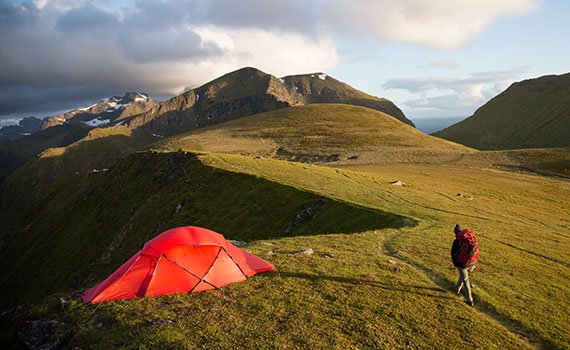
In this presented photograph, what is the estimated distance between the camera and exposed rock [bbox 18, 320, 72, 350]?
47.2 ft

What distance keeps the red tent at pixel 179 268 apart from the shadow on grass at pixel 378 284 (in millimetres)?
1858

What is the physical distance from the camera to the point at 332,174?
66562 millimetres

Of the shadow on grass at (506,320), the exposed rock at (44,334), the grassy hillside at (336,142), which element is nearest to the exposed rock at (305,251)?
the shadow on grass at (506,320)

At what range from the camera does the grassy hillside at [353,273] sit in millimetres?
14547

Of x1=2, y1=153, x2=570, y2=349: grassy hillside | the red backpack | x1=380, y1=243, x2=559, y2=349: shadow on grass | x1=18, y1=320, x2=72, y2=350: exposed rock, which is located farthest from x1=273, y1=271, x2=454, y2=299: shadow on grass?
x1=18, y1=320, x2=72, y2=350: exposed rock

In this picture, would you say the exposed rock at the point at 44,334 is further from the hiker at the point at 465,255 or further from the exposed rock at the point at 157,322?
the hiker at the point at 465,255

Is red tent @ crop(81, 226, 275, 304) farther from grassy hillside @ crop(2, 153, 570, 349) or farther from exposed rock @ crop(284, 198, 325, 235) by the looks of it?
exposed rock @ crop(284, 198, 325, 235)

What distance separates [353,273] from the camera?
2111 centimetres

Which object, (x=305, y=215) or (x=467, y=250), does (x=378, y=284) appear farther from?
(x=305, y=215)

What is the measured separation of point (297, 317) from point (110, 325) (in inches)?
309

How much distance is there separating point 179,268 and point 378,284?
1077 cm

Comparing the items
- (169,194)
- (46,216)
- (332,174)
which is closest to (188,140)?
(46,216)

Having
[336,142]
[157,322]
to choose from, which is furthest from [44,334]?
[336,142]

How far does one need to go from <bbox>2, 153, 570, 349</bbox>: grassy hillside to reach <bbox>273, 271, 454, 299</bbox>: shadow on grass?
0.12 meters
